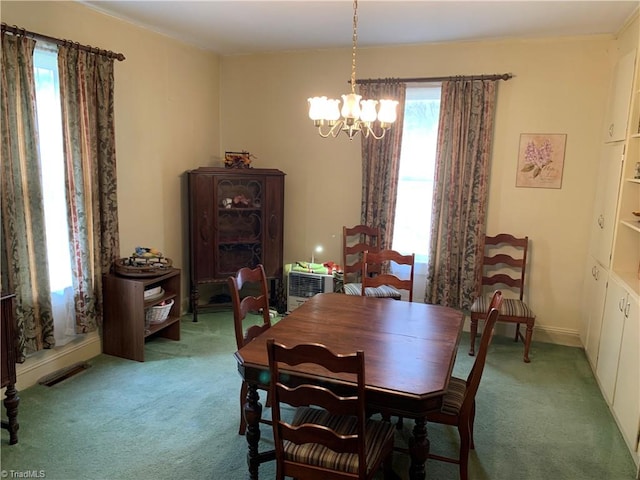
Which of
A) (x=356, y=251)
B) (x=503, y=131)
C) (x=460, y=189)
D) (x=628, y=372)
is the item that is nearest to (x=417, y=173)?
(x=460, y=189)

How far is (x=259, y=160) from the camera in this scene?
5.02 meters

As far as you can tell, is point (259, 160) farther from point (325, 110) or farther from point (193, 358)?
point (325, 110)

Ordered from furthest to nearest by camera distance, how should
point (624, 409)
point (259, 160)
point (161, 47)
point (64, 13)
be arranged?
point (259, 160) → point (161, 47) → point (64, 13) → point (624, 409)

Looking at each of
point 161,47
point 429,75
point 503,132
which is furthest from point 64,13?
point 503,132

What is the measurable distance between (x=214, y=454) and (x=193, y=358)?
4.17 ft

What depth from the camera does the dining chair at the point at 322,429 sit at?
1.70 meters

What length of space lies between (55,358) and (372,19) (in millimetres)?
3412

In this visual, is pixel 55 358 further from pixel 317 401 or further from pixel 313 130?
pixel 313 130

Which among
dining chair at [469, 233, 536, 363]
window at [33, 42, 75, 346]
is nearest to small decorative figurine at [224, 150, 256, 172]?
Result: window at [33, 42, 75, 346]

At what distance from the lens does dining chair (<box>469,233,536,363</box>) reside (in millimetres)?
3891

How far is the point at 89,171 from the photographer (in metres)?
3.38

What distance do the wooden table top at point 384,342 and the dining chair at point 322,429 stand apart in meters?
0.13

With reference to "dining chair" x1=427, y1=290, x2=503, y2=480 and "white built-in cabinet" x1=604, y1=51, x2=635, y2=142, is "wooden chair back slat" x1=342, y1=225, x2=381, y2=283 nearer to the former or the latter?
"white built-in cabinet" x1=604, y1=51, x2=635, y2=142

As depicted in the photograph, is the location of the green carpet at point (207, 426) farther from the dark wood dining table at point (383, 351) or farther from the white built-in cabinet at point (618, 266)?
the dark wood dining table at point (383, 351)
